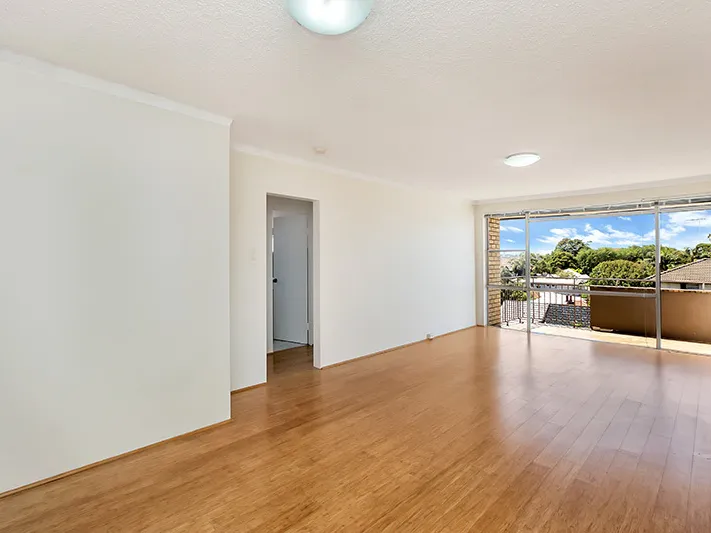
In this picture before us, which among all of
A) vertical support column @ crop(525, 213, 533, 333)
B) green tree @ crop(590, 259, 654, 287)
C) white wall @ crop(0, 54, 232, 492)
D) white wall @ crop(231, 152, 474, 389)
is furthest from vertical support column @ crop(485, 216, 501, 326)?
white wall @ crop(0, 54, 232, 492)

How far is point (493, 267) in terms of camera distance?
24.6ft

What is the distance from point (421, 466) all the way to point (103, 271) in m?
2.41

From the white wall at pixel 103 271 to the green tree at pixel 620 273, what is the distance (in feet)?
19.4

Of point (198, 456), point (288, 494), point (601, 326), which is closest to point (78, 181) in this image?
point (198, 456)

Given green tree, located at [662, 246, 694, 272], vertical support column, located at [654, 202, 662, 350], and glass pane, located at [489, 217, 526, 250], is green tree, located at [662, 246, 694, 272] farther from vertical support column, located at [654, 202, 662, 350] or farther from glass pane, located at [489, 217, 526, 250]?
glass pane, located at [489, 217, 526, 250]

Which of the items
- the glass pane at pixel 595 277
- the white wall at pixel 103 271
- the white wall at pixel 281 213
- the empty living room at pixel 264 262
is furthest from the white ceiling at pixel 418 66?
the glass pane at pixel 595 277

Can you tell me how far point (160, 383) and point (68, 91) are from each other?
201 centimetres

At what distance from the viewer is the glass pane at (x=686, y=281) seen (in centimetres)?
519

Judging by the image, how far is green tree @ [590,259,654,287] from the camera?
226 inches

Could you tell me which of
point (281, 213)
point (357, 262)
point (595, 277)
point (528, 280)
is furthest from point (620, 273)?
point (281, 213)

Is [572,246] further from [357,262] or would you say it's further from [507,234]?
[357,262]

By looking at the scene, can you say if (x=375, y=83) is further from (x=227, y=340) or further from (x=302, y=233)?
(x=302, y=233)

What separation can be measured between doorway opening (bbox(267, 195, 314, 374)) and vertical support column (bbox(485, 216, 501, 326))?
377 cm

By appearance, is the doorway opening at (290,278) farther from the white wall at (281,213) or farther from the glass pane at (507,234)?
the glass pane at (507,234)
